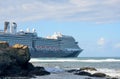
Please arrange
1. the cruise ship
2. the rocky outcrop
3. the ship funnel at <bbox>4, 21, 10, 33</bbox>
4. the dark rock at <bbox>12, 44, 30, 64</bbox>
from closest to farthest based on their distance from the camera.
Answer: the rocky outcrop < the dark rock at <bbox>12, 44, 30, 64</bbox> < the cruise ship < the ship funnel at <bbox>4, 21, 10, 33</bbox>

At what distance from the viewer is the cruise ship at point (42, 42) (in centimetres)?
12238

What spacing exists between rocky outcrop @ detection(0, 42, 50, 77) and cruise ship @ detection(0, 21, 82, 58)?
76.9 metres

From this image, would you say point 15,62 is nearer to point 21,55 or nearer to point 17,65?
point 17,65

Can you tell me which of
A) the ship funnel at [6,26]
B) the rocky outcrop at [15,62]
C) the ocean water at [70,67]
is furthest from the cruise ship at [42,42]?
the rocky outcrop at [15,62]

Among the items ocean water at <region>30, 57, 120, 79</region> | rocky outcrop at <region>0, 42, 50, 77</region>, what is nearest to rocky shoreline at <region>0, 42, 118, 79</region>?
rocky outcrop at <region>0, 42, 50, 77</region>

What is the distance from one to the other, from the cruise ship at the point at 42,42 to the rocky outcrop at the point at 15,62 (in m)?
76.9

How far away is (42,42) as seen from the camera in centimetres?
12800

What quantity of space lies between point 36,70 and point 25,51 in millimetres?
2182

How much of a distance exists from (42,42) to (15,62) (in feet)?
289

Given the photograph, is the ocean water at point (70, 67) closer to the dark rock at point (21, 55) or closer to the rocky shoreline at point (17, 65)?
the rocky shoreline at point (17, 65)

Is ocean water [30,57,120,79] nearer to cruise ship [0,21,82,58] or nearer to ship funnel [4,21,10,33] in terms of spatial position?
cruise ship [0,21,82,58]

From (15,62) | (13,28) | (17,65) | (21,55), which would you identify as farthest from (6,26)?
(15,62)

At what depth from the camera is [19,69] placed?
39.3m

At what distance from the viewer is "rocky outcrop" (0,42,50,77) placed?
3716 centimetres
